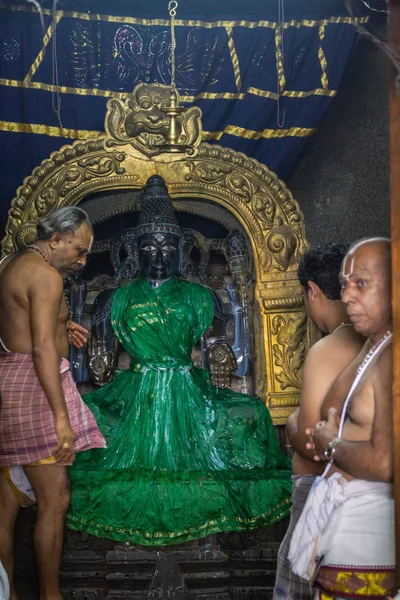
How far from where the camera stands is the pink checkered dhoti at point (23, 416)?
5270 millimetres

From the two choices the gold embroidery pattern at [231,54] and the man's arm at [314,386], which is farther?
the gold embroidery pattern at [231,54]

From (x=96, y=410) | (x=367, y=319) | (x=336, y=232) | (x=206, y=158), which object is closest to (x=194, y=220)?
(x=206, y=158)

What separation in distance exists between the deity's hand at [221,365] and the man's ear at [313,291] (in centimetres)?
227

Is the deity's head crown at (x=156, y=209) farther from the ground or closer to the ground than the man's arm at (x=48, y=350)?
farther from the ground

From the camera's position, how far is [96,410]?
6586 millimetres

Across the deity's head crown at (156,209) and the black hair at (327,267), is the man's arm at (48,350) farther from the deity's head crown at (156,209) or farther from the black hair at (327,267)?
the deity's head crown at (156,209)

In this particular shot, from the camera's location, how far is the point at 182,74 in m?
6.75

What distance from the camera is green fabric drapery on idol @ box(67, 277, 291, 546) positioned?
19.2 feet

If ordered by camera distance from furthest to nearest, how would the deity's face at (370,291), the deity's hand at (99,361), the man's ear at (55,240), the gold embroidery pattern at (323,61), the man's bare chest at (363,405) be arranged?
1. the deity's hand at (99,361)
2. the gold embroidery pattern at (323,61)
3. the man's ear at (55,240)
4. the deity's face at (370,291)
5. the man's bare chest at (363,405)

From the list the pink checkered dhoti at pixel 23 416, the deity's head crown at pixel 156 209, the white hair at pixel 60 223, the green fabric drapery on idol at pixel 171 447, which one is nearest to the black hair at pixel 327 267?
the white hair at pixel 60 223

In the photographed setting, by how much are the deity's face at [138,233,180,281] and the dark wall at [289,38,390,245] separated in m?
1.04

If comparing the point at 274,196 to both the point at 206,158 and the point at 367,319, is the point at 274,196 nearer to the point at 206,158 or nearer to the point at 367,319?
the point at 206,158

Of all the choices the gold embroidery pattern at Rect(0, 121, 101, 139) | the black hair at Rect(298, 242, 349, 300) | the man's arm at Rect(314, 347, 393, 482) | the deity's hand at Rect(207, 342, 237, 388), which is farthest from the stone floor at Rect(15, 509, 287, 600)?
the gold embroidery pattern at Rect(0, 121, 101, 139)

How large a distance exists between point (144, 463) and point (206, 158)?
210cm
